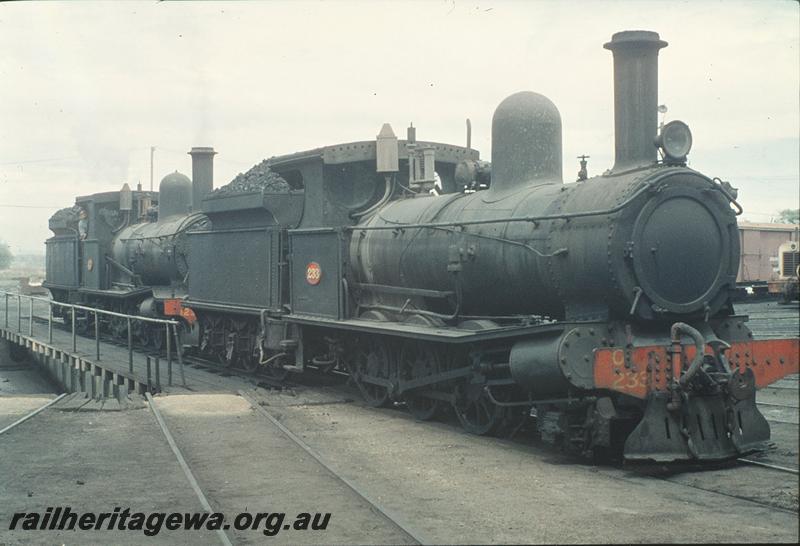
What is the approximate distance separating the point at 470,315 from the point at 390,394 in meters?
1.70

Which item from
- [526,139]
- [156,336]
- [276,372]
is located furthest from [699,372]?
[156,336]

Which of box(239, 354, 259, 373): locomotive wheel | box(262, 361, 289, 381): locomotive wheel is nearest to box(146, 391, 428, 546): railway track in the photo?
box(262, 361, 289, 381): locomotive wheel

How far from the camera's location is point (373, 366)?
11117 mm

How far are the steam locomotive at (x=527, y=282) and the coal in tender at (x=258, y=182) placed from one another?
0.22 ft

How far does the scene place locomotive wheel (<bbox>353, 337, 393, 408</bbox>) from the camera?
10802 mm

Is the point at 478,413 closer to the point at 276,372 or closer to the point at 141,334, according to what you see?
the point at 276,372

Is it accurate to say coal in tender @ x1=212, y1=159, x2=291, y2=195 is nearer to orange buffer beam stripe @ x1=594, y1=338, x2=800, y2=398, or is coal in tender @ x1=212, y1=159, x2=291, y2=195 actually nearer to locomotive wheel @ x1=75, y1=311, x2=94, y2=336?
orange buffer beam stripe @ x1=594, y1=338, x2=800, y2=398

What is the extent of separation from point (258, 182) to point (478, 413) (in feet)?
19.5

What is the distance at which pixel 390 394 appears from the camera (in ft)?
34.8

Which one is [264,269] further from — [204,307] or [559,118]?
[559,118]

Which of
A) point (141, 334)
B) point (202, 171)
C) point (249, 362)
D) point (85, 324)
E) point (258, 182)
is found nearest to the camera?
point (258, 182)

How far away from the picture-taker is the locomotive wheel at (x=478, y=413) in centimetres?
899

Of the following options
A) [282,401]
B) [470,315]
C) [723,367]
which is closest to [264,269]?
[282,401]

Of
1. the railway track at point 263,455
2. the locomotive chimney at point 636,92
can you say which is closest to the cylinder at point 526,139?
the locomotive chimney at point 636,92
